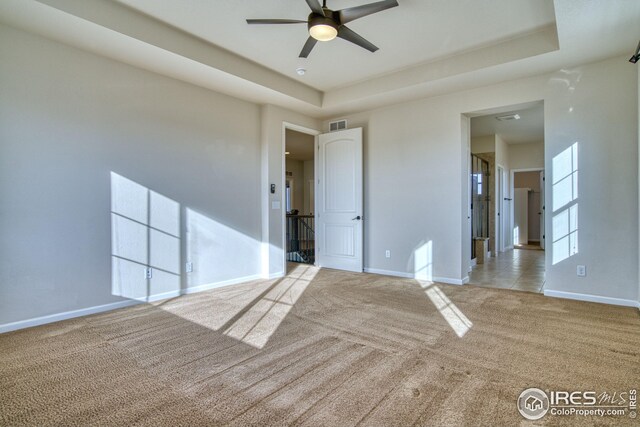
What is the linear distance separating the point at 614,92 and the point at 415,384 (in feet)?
13.1

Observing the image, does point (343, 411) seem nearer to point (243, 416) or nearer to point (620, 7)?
point (243, 416)

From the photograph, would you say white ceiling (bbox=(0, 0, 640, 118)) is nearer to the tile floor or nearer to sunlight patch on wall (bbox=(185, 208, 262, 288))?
sunlight patch on wall (bbox=(185, 208, 262, 288))

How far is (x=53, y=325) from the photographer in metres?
3.26

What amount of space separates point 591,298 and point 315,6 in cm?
433

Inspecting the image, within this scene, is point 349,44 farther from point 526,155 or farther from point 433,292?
point 526,155

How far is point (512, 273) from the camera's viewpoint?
5.77 meters

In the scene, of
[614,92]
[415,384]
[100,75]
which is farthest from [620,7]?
[100,75]

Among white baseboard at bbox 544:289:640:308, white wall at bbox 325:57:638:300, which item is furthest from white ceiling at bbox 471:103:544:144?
white baseboard at bbox 544:289:640:308

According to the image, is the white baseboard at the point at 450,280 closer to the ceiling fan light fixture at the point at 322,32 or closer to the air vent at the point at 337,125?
the air vent at the point at 337,125

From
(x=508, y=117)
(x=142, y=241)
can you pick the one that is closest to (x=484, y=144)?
(x=508, y=117)

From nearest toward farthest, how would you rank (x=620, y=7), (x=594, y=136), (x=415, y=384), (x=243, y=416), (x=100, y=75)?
(x=243, y=416)
(x=415, y=384)
(x=620, y=7)
(x=100, y=75)
(x=594, y=136)

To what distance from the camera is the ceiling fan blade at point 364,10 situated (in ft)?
8.87

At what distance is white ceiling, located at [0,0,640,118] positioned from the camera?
308 centimetres

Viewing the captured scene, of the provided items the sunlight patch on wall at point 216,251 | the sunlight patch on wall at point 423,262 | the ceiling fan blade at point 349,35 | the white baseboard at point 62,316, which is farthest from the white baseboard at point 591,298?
the white baseboard at point 62,316
